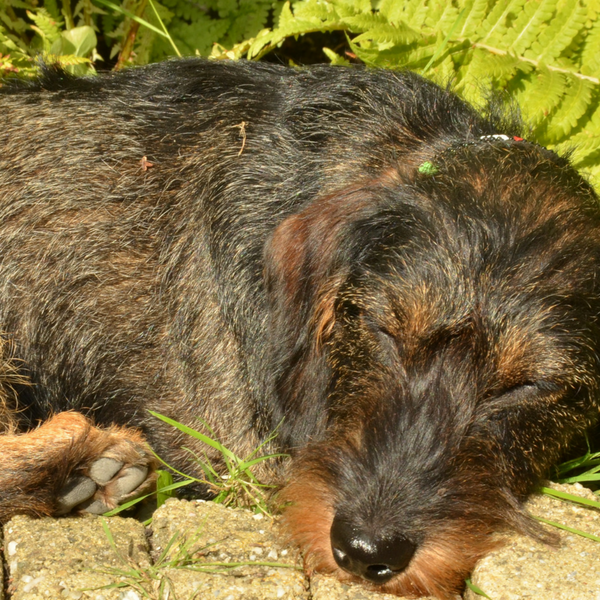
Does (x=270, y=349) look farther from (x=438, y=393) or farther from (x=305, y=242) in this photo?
(x=438, y=393)

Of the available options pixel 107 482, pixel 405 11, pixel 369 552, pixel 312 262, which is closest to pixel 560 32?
pixel 405 11

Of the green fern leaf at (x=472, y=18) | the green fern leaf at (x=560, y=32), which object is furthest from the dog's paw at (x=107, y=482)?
the green fern leaf at (x=560, y=32)

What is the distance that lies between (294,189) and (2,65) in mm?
2595

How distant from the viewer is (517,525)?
118 inches

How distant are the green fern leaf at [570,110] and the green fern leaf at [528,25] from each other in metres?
0.38

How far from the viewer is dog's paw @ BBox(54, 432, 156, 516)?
3.43m

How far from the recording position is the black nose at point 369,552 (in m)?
2.61

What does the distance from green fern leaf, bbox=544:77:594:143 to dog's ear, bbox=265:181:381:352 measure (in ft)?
5.84

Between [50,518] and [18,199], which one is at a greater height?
[18,199]

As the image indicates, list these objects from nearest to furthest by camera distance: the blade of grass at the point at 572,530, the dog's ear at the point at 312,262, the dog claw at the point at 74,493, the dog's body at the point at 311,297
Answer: the dog's body at the point at 311,297
the blade of grass at the point at 572,530
the dog's ear at the point at 312,262
the dog claw at the point at 74,493

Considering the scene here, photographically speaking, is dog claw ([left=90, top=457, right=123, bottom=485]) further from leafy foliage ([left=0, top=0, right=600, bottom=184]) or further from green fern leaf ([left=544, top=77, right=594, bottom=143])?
green fern leaf ([left=544, top=77, right=594, bottom=143])

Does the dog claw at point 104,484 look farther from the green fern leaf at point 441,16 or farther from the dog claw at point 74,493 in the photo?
the green fern leaf at point 441,16

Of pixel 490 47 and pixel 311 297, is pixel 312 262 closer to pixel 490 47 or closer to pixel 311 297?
pixel 311 297

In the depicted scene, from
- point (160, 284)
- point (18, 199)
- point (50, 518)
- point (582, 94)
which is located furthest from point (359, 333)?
point (582, 94)
